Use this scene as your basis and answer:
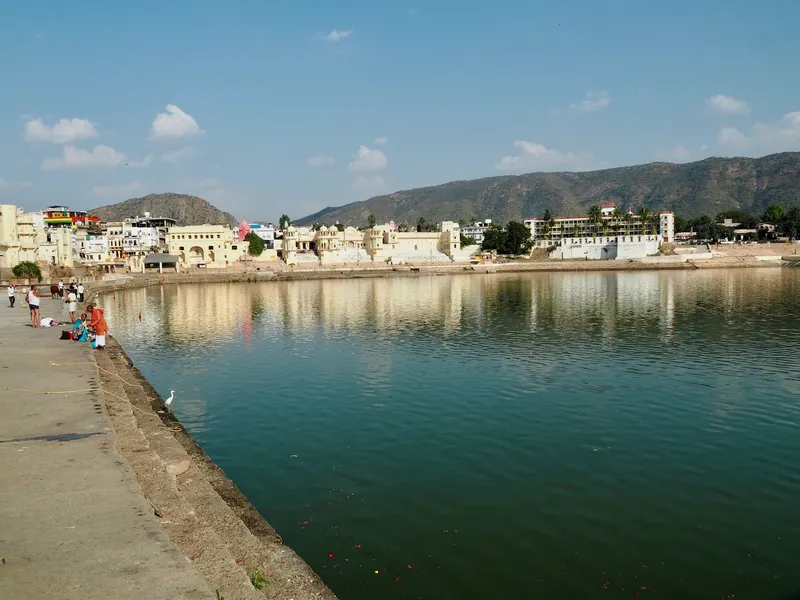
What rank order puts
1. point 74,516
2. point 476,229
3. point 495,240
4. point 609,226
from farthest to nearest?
point 476,229, point 609,226, point 495,240, point 74,516

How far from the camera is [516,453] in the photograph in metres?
12.0

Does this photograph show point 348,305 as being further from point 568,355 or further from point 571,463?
point 571,463

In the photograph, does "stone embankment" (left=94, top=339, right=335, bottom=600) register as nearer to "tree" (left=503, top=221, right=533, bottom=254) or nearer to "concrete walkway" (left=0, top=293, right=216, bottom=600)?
"concrete walkway" (left=0, top=293, right=216, bottom=600)

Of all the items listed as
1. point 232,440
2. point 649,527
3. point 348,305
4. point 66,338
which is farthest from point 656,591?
point 348,305

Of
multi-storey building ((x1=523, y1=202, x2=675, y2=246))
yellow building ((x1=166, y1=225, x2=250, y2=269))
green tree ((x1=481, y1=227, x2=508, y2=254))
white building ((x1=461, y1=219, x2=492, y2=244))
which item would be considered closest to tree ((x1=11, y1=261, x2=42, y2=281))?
yellow building ((x1=166, y1=225, x2=250, y2=269))

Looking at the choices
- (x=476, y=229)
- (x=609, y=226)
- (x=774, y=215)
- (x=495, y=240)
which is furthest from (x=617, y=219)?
(x=774, y=215)

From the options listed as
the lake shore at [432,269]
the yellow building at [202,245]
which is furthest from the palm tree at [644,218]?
the yellow building at [202,245]

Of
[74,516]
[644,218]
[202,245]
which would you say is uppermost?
[644,218]

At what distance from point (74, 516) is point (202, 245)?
101 m

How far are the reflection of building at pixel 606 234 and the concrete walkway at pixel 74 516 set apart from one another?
11514 cm

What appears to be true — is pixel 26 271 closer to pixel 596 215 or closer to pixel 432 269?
pixel 432 269

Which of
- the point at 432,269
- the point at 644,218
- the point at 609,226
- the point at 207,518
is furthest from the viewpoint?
the point at 609,226

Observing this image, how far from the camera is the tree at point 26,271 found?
54719mm

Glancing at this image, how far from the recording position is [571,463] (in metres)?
11.4
